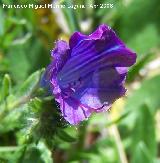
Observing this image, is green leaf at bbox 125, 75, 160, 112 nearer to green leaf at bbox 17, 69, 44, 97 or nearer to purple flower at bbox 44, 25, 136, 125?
green leaf at bbox 17, 69, 44, 97

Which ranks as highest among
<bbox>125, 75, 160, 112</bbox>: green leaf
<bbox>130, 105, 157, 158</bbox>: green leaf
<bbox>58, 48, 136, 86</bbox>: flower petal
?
<bbox>125, 75, 160, 112</bbox>: green leaf

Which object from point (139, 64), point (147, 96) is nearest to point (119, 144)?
point (147, 96)

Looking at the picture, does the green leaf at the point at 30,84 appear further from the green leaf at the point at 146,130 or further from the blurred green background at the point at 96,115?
the green leaf at the point at 146,130

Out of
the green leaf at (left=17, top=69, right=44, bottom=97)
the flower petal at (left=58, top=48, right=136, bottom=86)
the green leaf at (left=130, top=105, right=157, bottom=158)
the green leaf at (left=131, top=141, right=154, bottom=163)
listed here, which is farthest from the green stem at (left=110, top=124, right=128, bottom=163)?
the flower petal at (left=58, top=48, right=136, bottom=86)

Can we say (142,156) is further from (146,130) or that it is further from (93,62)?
(93,62)

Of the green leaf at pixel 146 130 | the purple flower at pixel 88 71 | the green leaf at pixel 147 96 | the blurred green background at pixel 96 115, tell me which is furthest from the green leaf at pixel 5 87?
the green leaf at pixel 147 96

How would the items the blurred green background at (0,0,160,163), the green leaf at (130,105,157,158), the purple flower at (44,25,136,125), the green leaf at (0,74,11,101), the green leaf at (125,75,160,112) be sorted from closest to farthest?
the purple flower at (44,25,136,125) → the green leaf at (0,74,11,101) → the blurred green background at (0,0,160,163) → the green leaf at (130,105,157,158) → the green leaf at (125,75,160,112)
